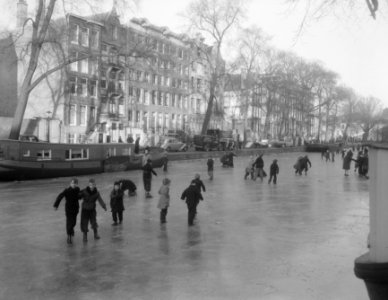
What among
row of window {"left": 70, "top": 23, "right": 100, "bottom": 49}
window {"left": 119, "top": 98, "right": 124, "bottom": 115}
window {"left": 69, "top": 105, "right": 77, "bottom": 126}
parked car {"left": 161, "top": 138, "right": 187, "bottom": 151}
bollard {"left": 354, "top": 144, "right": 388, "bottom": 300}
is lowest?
bollard {"left": 354, "top": 144, "right": 388, "bottom": 300}

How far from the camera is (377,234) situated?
15.3ft

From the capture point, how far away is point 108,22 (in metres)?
30.8

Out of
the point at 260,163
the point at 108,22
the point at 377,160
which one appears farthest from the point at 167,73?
the point at 377,160

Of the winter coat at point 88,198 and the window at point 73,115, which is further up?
the window at point 73,115

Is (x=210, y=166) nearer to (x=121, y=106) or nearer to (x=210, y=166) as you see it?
(x=210, y=166)

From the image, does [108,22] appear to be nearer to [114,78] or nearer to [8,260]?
[114,78]

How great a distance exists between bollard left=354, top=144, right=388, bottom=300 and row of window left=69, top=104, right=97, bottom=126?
44.2 metres

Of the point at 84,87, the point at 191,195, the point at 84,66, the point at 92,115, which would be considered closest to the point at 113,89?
the point at 84,87

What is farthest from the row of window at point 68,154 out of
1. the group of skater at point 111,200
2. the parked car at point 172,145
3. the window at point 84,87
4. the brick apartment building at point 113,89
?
the window at point 84,87

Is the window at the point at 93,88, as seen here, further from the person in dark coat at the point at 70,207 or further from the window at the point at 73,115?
the person in dark coat at the point at 70,207

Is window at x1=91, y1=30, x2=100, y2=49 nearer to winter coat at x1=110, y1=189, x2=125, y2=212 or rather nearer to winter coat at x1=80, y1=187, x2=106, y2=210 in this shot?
winter coat at x1=110, y1=189, x2=125, y2=212

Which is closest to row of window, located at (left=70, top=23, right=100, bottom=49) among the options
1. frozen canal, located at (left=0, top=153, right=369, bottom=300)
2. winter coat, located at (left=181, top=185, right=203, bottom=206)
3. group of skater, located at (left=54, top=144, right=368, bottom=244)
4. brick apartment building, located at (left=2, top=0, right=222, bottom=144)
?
brick apartment building, located at (left=2, top=0, right=222, bottom=144)

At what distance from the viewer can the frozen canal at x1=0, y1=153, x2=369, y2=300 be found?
24.2 ft

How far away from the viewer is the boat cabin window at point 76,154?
2723 cm
